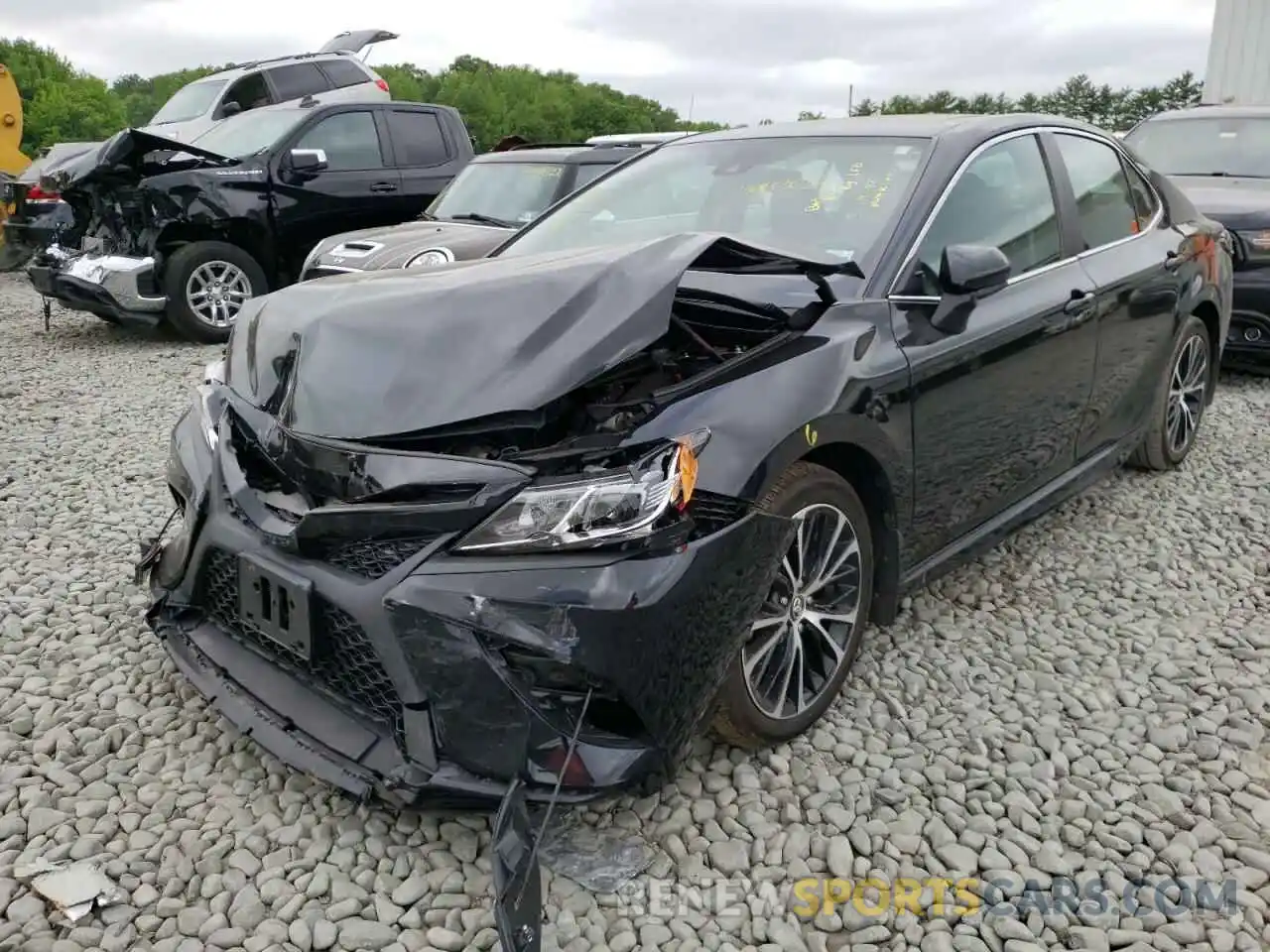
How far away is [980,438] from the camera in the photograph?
3.28m

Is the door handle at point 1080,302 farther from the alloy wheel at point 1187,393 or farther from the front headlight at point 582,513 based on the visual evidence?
the front headlight at point 582,513

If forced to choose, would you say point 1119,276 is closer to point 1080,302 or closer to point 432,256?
point 1080,302

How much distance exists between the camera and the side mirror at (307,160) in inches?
338

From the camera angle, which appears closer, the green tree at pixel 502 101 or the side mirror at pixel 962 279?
the side mirror at pixel 962 279

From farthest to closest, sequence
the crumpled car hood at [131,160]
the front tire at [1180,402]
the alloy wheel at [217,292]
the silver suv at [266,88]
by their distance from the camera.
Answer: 1. the silver suv at [266,88]
2. the alloy wheel at [217,292]
3. the crumpled car hood at [131,160]
4. the front tire at [1180,402]

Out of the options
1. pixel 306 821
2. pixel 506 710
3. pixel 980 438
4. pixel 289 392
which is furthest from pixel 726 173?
pixel 306 821

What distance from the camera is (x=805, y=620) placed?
279cm

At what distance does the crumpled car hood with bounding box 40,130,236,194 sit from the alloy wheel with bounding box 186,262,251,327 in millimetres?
806

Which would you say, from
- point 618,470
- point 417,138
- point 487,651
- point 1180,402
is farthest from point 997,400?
point 417,138

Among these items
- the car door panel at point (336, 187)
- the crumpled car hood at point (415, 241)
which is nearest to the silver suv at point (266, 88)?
the car door panel at point (336, 187)

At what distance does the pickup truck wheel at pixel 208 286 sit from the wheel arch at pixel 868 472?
21.6 ft

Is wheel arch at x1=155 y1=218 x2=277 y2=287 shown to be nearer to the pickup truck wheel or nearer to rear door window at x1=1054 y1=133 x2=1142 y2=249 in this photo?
the pickup truck wheel

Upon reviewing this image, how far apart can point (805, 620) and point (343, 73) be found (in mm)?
11427

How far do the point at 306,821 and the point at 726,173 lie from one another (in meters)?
2.51
